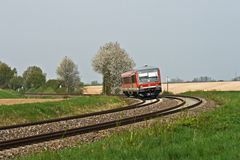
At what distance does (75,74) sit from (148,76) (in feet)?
236

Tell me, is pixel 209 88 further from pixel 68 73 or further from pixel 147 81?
pixel 147 81

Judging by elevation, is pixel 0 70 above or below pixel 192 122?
above

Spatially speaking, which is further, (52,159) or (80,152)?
(80,152)

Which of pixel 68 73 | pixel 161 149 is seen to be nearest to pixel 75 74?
pixel 68 73

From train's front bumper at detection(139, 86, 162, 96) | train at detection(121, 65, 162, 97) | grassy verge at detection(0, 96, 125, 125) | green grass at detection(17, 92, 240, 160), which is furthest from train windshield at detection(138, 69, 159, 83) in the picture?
green grass at detection(17, 92, 240, 160)

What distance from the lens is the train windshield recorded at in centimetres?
3769

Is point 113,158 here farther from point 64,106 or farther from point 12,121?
point 64,106

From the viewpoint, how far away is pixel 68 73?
359ft

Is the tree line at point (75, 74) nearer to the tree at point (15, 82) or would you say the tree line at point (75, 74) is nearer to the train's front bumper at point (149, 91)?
the tree at point (15, 82)

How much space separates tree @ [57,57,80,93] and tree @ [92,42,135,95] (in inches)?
510

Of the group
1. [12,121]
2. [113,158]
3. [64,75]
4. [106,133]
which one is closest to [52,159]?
[113,158]

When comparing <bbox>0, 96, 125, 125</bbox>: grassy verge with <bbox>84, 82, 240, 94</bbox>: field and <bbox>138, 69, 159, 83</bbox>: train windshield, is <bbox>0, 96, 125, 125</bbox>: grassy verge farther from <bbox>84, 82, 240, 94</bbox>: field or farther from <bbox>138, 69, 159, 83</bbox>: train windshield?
<bbox>84, 82, 240, 94</bbox>: field

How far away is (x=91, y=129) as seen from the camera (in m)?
13.7

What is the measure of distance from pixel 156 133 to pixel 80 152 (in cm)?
272
